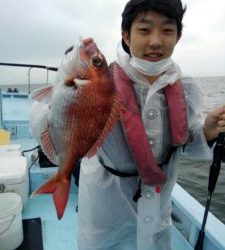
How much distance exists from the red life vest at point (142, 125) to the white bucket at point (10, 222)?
1797 millimetres

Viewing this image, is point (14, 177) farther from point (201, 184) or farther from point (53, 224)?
point (201, 184)

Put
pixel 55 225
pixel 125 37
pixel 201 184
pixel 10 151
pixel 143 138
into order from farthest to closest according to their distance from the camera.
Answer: pixel 201 184
pixel 10 151
pixel 55 225
pixel 125 37
pixel 143 138

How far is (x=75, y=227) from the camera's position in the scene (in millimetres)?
4004

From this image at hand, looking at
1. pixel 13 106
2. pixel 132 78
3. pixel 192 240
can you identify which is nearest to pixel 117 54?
pixel 132 78

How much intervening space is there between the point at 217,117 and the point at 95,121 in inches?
38.5

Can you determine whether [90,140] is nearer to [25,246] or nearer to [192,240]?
[192,240]

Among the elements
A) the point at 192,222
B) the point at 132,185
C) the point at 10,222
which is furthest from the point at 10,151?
the point at 132,185

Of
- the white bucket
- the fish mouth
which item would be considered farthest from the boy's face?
the white bucket

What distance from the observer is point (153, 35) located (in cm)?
181

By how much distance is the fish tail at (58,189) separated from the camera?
1564 millimetres

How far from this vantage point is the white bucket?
3.13 metres

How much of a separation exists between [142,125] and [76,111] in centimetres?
64

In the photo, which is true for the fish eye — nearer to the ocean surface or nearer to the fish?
the fish

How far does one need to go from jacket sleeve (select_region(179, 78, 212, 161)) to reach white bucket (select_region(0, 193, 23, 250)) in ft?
6.62
